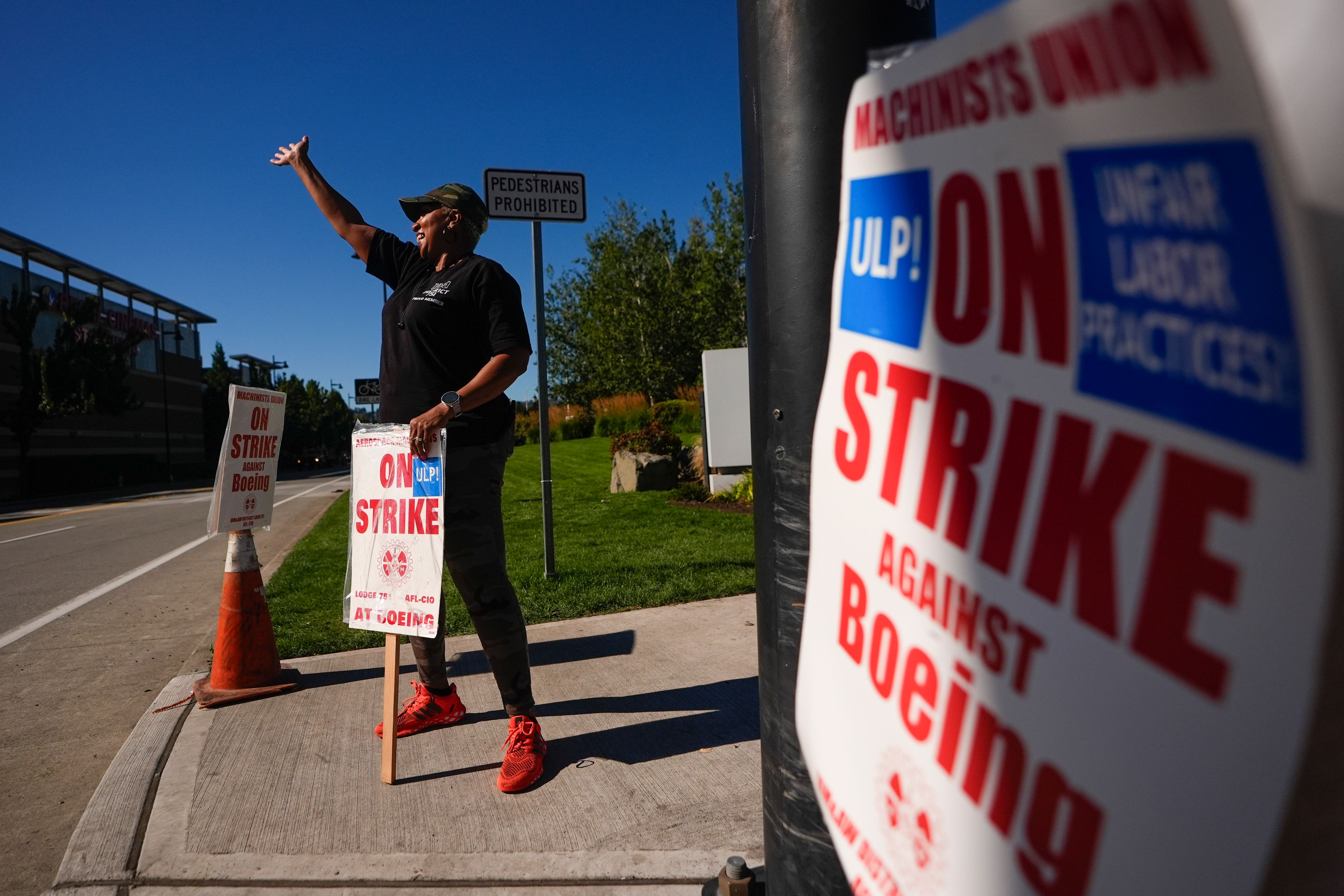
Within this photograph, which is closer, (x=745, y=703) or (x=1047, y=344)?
(x=1047, y=344)

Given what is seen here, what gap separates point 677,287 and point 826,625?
2773 centimetres

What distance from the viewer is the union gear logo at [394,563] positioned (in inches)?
121

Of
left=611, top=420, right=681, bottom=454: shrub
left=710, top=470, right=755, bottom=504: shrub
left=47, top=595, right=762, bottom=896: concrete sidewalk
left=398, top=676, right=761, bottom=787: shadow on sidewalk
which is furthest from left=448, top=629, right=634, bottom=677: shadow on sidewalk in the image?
left=611, top=420, right=681, bottom=454: shrub

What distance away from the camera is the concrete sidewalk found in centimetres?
236

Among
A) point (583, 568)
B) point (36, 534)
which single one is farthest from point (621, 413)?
point (583, 568)

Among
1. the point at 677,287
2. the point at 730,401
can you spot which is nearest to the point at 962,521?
the point at 730,401

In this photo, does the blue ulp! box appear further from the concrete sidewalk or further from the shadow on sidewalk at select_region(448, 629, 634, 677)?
the shadow on sidewalk at select_region(448, 629, 634, 677)

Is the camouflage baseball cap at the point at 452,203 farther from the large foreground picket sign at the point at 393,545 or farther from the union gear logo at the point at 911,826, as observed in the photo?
the union gear logo at the point at 911,826

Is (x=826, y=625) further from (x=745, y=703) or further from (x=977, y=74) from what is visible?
(x=745, y=703)

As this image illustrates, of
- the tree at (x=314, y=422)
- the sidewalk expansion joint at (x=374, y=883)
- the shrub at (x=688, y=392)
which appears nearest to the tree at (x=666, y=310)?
the shrub at (x=688, y=392)

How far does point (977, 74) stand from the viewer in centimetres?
70

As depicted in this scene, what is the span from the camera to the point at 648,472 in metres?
14.8

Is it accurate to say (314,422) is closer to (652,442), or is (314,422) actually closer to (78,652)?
(652,442)

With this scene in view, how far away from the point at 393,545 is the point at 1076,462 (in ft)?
9.48
